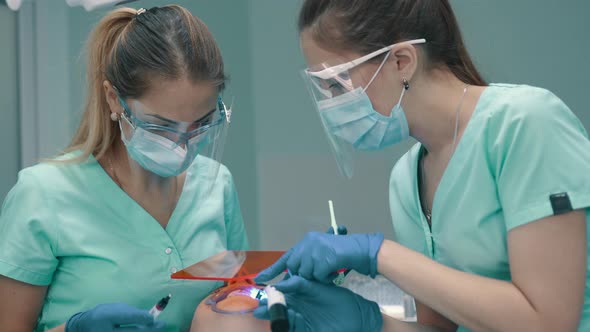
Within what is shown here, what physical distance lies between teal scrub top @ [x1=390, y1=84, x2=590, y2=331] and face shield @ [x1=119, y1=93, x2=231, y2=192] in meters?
0.52

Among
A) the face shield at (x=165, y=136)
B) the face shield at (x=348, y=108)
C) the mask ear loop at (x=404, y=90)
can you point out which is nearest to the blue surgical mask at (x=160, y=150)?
the face shield at (x=165, y=136)

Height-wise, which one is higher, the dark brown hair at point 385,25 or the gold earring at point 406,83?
the dark brown hair at point 385,25

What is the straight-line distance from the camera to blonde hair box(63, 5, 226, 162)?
1.41 metres

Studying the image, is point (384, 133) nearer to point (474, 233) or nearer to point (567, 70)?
point (474, 233)

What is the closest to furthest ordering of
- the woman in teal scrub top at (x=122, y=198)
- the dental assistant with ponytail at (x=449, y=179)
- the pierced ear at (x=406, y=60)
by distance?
the dental assistant with ponytail at (x=449, y=179) < the pierced ear at (x=406, y=60) < the woman in teal scrub top at (x=122, y=198)

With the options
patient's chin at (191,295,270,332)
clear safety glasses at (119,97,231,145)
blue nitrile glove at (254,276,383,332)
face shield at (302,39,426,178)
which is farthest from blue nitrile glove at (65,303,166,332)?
face shield at (302,39,426,178)

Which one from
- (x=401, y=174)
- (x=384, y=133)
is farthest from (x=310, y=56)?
(x=401, y=174)

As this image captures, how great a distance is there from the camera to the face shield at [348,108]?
4.19 ft

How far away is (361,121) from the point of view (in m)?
1.32

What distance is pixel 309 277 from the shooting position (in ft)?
4.08

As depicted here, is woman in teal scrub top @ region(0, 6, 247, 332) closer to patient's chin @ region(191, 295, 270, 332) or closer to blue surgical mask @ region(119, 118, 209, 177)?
blue surgical mask @ region(119, 118, 209, 177)

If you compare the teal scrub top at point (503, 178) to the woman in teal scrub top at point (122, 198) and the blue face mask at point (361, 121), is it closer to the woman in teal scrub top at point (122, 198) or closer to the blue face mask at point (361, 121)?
the blue face mask at point (361, 121)

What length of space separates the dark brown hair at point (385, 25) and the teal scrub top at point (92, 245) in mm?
619

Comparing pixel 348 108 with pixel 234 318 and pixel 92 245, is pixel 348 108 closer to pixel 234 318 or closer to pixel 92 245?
pixel 234 318
